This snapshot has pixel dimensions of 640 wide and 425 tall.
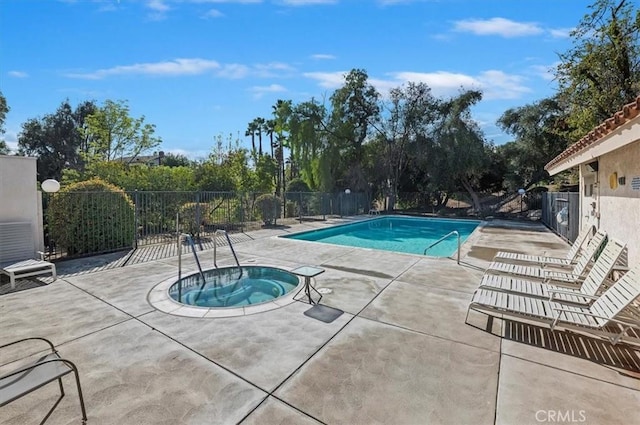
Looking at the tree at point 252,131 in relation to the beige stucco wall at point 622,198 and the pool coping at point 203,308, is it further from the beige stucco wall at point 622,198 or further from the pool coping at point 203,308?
the beige stucco wall at point 622,198

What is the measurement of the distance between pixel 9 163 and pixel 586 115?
743 inches

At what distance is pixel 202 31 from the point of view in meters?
9.08

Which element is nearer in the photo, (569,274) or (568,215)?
(569,274)

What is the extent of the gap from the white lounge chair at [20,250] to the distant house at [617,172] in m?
9.16

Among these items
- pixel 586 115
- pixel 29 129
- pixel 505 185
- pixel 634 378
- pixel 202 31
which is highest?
pixel 29 129

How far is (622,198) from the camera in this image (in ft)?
16.5

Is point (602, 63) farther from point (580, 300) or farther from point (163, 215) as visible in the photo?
point (163, 215)

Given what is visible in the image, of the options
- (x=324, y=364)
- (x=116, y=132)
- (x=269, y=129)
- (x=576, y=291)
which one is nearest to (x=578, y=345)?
(x=576, y=291)

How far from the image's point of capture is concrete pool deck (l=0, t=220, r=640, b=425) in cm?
236

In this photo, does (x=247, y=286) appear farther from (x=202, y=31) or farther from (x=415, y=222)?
(x=415, y=222)

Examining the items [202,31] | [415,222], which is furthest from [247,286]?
[415,222]

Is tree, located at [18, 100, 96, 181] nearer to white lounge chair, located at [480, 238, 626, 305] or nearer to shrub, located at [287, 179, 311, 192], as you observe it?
shrub, located at [287, 179, 311, 192]

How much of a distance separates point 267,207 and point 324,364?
11.4m

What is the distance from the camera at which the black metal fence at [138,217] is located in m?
7.51
